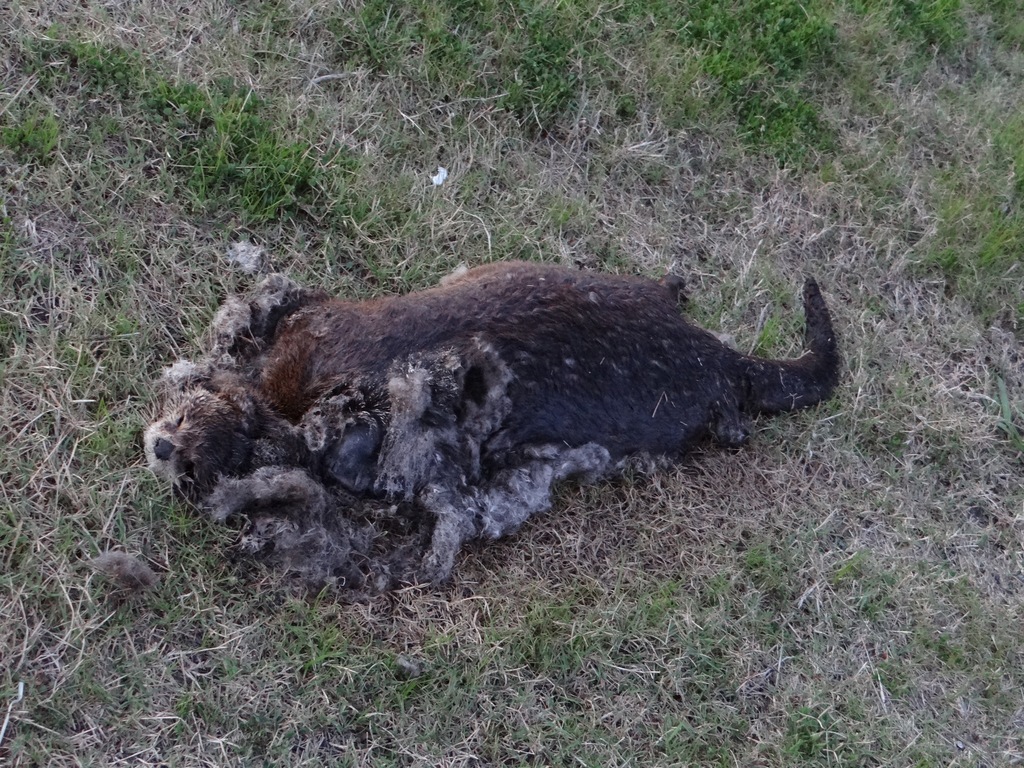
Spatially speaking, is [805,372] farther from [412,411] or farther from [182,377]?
[182,377]

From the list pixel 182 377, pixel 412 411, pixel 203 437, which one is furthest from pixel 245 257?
pixel 412 411

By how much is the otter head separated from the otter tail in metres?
2.18

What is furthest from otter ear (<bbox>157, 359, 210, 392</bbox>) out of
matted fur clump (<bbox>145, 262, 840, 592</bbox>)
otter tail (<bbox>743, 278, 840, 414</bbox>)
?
otter tail (<bbox>743, 278, 840, 414</bbox>)

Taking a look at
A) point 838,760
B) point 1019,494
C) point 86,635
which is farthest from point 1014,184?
point 86,635

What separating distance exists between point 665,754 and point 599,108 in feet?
10.5

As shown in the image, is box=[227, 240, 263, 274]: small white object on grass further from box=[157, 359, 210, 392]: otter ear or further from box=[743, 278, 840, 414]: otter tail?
box=[743, 278, 840, 414]: otter tail

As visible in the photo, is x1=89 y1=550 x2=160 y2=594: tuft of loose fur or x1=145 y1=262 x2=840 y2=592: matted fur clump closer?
x1=89 y1=550 x2=160 y2=594: tuft of loose fur

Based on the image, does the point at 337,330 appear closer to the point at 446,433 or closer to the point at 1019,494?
the point at 446,433

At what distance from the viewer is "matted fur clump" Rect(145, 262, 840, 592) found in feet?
9.80

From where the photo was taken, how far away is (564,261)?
4082 millimetres

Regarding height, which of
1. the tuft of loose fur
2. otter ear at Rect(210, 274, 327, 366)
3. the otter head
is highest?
otter ear at Rect(210, 274, 327, 366)

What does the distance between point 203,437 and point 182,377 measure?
14.1 inches

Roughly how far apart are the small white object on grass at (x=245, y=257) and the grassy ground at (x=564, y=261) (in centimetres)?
4

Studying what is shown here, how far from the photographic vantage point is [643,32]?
4.71 metres
